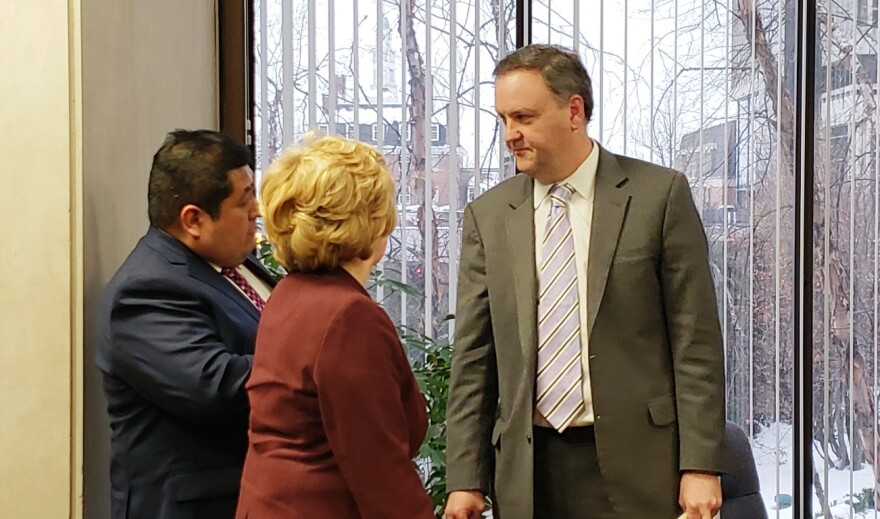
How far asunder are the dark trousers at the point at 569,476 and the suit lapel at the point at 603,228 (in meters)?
0.21

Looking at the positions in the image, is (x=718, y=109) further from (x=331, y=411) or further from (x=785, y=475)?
(x=331, y=411)

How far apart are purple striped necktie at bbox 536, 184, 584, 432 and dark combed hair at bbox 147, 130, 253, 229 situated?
63 cm

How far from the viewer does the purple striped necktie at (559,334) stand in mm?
1741

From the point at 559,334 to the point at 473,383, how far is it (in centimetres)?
21

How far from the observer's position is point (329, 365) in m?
1.37

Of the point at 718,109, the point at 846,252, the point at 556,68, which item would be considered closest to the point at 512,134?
the point at 556,68

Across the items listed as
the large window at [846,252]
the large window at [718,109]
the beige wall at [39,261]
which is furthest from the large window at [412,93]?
the beige wall at [39,261]

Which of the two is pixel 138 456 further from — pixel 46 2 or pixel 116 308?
pixel 46 2

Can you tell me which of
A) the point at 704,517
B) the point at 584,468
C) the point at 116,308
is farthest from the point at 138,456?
the point at 704,517

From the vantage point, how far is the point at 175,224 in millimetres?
1896

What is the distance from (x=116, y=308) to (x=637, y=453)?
3.24 ft

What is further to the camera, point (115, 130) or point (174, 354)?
point (115, 130)

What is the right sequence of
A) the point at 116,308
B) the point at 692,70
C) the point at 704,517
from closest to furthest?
the point at 704,517, the point at 116,308, the point at 692,70

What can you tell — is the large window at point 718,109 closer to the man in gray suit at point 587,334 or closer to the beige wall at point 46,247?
the man in gray suit at point 587,334
